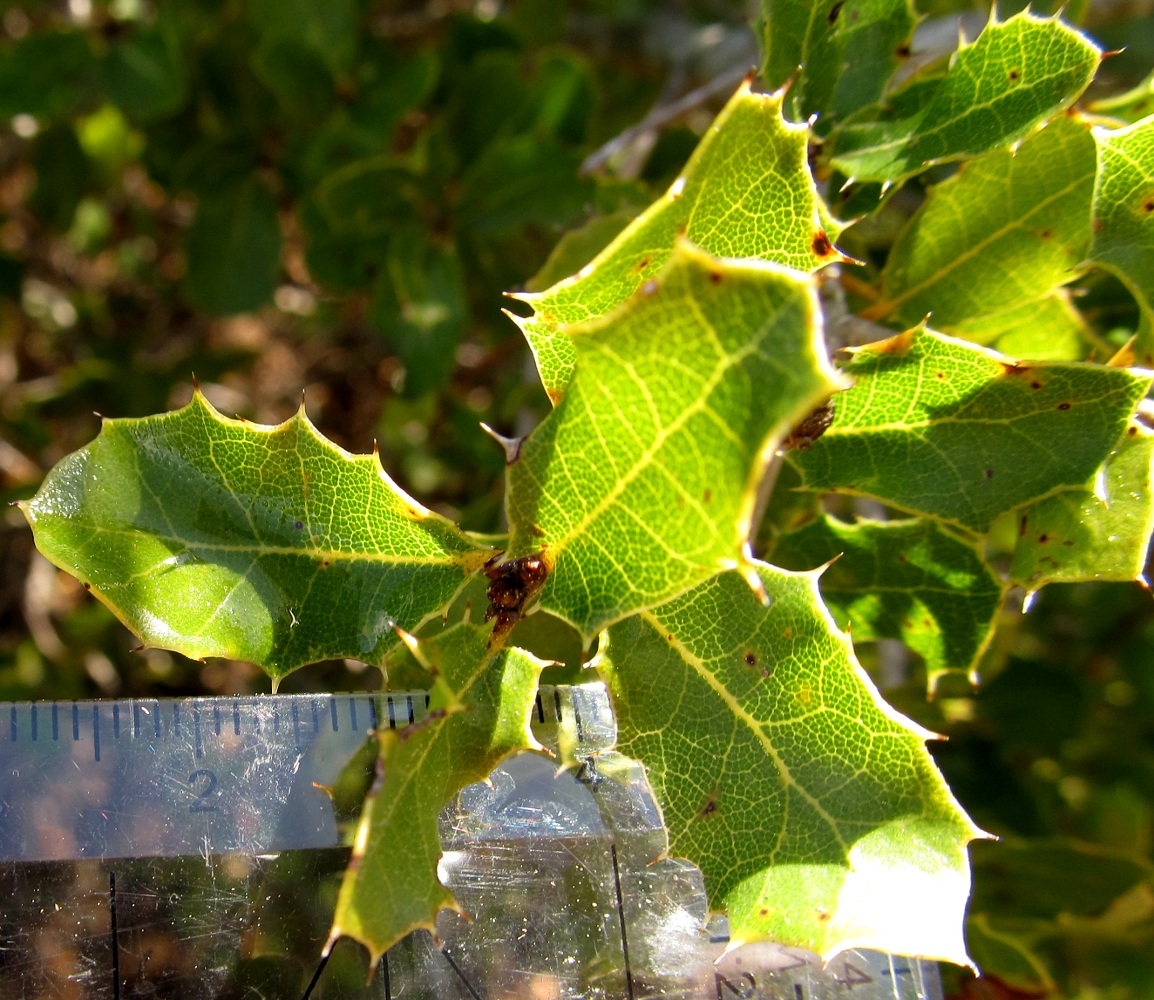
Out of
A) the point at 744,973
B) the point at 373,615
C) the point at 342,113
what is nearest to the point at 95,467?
the point at 373,615

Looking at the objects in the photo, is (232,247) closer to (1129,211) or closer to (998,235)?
(998,235)

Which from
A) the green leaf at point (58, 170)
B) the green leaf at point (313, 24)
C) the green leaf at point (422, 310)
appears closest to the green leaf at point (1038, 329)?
the green leaf at point (422, 310)

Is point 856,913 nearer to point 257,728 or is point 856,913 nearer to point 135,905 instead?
point 257,728

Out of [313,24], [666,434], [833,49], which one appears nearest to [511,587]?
[666,434]

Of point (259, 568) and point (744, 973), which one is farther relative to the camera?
point (744, 973)

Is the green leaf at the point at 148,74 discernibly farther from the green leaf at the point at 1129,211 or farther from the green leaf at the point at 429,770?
the green leaf at the point at 1129,211

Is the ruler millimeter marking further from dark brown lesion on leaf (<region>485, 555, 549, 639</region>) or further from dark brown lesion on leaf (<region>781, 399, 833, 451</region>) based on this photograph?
dark brown lesion on leaf (<region>781, 399, 833, 451</region>)
